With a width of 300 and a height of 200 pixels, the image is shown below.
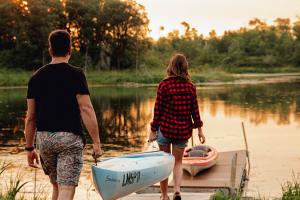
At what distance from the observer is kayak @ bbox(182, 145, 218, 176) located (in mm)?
10195

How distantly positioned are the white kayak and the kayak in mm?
3796

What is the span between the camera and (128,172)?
561cm

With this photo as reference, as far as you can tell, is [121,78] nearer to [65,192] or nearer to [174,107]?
[174,107]

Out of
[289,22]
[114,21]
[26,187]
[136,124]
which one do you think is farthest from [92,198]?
[289,22]

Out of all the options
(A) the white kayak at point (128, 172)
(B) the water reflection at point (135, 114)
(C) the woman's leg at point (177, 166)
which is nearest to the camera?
(A) the white kayak at point (128, 172)

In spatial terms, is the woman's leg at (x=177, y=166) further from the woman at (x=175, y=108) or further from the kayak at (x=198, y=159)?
the kayak at (x=198, y=159)

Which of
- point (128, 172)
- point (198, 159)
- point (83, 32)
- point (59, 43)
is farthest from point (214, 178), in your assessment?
point (83, 32)

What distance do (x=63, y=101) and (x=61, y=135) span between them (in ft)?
1.00

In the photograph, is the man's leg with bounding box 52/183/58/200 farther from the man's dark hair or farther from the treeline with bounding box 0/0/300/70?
the treeline with bounding box 0/0/300/70

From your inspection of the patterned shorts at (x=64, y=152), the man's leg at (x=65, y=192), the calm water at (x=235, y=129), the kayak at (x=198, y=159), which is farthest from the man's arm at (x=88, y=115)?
the kayak at (x=198, y=159)

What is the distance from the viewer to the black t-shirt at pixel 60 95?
4742 millimetres

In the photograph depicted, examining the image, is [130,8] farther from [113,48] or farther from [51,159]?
[51,159]

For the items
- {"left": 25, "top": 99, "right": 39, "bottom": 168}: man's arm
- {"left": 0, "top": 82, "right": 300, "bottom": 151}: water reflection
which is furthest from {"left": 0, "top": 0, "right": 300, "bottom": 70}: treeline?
{"left": 25, "top": 99, "right": 39, "bottom": 168}: man's arm

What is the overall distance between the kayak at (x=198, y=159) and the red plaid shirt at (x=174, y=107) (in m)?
3.82
